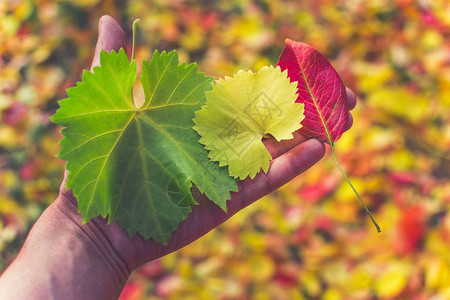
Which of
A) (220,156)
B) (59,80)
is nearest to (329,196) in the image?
(220,156)

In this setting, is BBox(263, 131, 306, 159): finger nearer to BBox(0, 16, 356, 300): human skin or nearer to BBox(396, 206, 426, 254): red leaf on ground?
BBox(0, 16, 356, 300): human skin

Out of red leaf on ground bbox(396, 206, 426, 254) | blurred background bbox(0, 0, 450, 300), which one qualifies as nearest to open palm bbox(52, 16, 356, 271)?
blurred background bbox(0, 0, 450, 300)

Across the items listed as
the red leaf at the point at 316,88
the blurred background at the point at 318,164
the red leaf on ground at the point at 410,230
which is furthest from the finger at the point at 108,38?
the red leaf on ground at the point at 410,230

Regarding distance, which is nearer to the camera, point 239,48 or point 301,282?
point 301,282

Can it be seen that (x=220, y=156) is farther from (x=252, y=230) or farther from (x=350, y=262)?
(x=350, y=262)

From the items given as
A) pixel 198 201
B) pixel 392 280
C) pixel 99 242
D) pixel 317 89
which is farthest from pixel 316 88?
pixel 392 280

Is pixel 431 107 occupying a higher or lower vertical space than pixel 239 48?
lower
